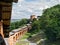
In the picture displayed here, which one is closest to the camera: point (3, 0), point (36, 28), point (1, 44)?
point (3, 0)

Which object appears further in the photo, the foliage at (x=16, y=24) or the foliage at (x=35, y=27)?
the foliage at (x=16, y=24)

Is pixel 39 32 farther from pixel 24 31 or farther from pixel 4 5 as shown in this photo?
pixel 4 5

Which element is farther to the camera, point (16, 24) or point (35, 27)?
point (16, 24)

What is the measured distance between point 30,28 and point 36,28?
5500mm

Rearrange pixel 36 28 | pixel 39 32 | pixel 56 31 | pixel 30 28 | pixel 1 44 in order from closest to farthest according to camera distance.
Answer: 1. pixel 1 44
2. pixel 56 31
3. pixel 39 32
4. pixel 36 28
5. pixel 30 28

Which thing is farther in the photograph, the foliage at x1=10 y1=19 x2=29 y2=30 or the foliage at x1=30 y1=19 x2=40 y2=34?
the foliage at x1=10 y1=19 x2=29 y2=30

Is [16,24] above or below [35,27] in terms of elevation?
below

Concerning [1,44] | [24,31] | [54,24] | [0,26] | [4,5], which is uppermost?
[4,5]

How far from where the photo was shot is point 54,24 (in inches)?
1700

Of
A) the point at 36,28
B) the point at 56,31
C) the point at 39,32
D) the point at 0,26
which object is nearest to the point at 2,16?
the point at 0,26

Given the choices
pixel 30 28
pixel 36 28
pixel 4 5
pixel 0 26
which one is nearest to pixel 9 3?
pixel 4 5

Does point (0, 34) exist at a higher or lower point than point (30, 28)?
higher

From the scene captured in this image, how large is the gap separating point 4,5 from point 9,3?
9 centimetres

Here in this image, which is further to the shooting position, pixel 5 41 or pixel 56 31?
pixel 56 31
